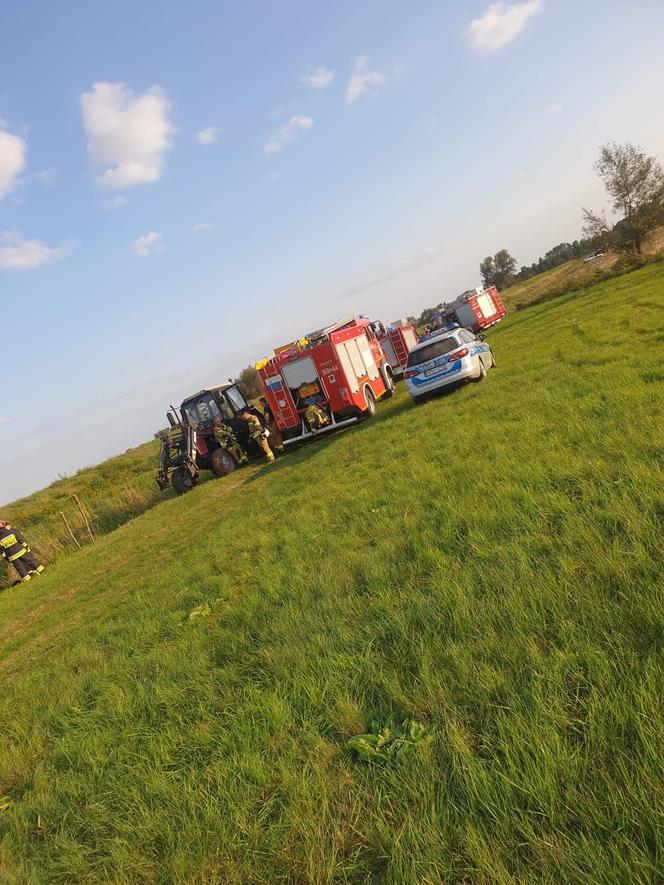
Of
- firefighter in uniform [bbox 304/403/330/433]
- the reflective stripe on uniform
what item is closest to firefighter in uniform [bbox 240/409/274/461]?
firefighter in uniform [bbox 304/403/330/433]

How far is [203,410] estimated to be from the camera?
17.0 m

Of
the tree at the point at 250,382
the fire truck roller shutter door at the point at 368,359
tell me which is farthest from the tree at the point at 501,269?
the fire truck roller shutter door at the point at 368,359

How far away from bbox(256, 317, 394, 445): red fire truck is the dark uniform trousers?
8345 mm

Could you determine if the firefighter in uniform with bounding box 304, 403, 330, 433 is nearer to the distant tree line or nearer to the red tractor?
the red tractor

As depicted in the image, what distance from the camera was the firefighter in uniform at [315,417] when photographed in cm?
1455

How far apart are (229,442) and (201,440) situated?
3.31 ft

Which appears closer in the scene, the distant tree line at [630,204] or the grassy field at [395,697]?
the grassy field at [395,697]

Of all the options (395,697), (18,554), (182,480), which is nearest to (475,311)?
(182,480)

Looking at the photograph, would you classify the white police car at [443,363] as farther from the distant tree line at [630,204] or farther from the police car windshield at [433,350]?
the distant tree line at [630,204]

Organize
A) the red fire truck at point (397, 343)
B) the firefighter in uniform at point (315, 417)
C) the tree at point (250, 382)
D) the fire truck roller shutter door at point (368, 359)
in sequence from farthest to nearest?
the tree at point (250, 382) → the red fire truck at point (397, 343) → the fire truck roller shutter door at point (368, 359) → the firefighter in uniform at point (315, 417)

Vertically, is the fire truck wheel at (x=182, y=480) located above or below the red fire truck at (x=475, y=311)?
below

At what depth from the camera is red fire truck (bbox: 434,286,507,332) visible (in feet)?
107

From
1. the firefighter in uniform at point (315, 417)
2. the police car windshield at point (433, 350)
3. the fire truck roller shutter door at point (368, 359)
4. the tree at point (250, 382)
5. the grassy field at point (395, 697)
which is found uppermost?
the tree at point (250, 382)

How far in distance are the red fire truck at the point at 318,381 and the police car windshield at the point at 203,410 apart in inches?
Answer: 112
